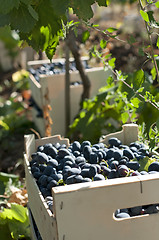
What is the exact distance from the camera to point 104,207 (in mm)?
1397

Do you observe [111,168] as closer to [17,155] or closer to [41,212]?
[41,212]

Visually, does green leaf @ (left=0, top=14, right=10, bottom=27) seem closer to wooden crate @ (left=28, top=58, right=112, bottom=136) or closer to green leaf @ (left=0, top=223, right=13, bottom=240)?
green leaf @ (left=0, top=223, right=13, bottom=240)

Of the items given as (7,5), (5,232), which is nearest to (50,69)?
(5,232)

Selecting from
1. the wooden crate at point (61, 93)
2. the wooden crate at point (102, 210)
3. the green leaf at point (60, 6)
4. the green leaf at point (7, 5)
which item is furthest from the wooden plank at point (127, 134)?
the wooden crate at point (61, 93)

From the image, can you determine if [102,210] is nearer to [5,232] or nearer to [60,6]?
[60,6]

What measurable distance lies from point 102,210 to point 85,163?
32 centimetres

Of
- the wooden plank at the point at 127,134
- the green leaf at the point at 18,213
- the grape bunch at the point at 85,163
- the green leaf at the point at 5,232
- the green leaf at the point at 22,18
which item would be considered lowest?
the green leaf at the point at 5,232

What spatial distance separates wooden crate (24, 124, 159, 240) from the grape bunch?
0.06 m

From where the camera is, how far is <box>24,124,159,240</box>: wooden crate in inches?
53.2

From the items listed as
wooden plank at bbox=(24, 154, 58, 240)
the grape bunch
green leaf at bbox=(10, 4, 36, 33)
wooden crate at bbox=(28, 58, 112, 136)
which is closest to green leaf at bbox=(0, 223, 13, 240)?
wooden plank at bbox=(24, 154, 58, 240)

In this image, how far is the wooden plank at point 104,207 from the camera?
1351 millimetres

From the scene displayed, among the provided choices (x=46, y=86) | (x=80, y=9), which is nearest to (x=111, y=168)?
(x=80, y=9)

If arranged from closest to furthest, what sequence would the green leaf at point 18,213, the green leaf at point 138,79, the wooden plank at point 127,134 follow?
1. the green leaf at point 138,79
2. the wooden plank at point 127,134
3. the green leaf at point 18,213

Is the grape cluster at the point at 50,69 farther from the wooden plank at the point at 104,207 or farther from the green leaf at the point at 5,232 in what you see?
the wooden plank at the point at 104,207
